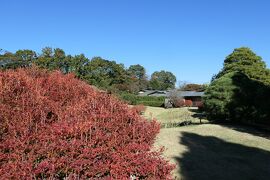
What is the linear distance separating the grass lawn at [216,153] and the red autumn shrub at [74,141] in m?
7.70

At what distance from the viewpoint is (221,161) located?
668 inches

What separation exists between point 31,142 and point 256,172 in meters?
12.3

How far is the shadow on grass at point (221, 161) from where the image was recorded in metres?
14.8

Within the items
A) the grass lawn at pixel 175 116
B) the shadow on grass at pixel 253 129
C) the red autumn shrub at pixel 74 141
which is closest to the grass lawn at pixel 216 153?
the shadow on grass at pixel 253 129

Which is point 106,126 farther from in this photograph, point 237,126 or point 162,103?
point 162,103

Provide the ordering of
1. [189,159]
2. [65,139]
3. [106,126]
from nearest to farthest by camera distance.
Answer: [65,139] → [106,126] → [189,159]

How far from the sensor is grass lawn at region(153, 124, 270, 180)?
49.2 ft

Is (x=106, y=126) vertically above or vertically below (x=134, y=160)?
above

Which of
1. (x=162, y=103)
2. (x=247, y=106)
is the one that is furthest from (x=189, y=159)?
(x=162, y=103)

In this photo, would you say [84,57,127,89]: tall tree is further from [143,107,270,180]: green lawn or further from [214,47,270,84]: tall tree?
[143,107,270,180]: green lawn

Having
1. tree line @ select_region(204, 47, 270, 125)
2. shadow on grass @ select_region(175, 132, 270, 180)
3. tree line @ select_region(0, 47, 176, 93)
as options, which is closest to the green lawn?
shadow on grass @ select_region(175, 132, 270, 180)

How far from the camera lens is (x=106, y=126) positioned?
19.4 feet

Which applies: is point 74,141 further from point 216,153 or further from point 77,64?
point 77,64

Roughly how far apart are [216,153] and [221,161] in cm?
176
